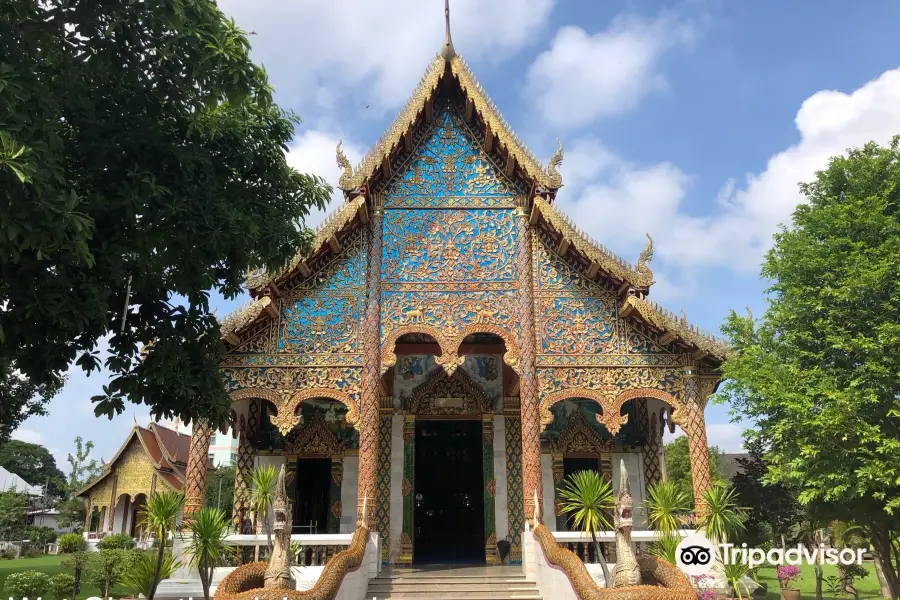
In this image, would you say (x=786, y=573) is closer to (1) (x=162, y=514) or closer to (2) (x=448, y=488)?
(2) (x=448, y=488)

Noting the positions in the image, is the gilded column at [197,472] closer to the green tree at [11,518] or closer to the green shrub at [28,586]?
the green shrub at [28,586]

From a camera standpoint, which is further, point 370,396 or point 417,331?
point 417,331

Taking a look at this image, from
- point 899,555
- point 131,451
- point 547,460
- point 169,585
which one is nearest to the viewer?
point 169,585

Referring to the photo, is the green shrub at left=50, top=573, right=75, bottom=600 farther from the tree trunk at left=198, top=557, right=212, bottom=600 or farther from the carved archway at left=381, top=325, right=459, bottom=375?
the carved archway at left=381, top=325, right=459, bottom=375

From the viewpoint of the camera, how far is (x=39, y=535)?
29531mm

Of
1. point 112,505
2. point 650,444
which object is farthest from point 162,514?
→ point 112,505

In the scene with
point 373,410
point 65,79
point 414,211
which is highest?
point 414,211

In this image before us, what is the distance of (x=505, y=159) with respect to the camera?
1095cm

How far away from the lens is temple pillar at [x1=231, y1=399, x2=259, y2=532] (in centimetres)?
1139

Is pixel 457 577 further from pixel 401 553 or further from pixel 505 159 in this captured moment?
pixel 505 159

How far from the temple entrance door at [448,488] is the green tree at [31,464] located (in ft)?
170

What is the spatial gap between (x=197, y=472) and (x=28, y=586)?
3.43 metres

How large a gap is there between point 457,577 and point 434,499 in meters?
3.33

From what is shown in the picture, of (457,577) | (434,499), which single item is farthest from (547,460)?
(457,577)
